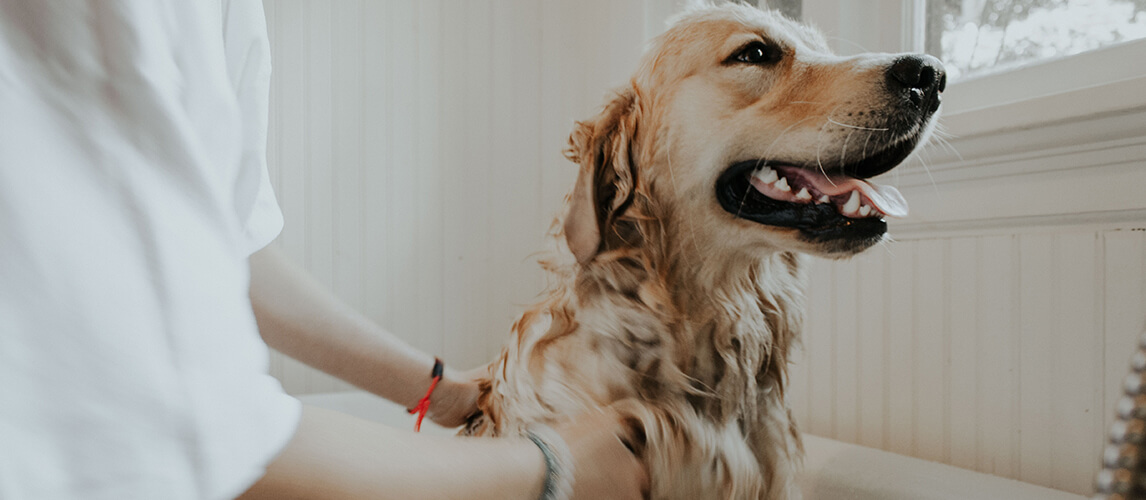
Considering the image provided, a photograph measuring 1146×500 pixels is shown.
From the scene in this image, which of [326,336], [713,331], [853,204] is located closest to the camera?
[853,204]

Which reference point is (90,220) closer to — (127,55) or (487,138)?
(127,55)

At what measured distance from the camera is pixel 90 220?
304mm

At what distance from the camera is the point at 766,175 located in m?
0.76

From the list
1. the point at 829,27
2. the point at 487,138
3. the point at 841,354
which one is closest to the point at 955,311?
the point at 841,354

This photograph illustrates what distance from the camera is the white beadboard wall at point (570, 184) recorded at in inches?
35.6

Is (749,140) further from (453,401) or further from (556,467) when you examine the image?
(453,401)

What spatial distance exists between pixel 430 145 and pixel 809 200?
1610 millimetres

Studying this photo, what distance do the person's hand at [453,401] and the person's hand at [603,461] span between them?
394 mm

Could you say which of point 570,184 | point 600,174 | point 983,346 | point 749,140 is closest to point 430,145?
point 570,184

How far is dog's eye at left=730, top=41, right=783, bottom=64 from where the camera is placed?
81 cm

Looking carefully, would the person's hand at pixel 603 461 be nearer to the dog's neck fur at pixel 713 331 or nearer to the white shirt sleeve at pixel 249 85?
the dog's neck fur at pixel 713 331

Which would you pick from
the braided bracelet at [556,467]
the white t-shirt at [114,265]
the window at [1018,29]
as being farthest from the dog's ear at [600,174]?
the window at [1018,29]

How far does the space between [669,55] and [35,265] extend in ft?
2.35

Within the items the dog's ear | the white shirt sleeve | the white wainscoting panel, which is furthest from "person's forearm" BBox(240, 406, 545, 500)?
the white wainscoting panel
